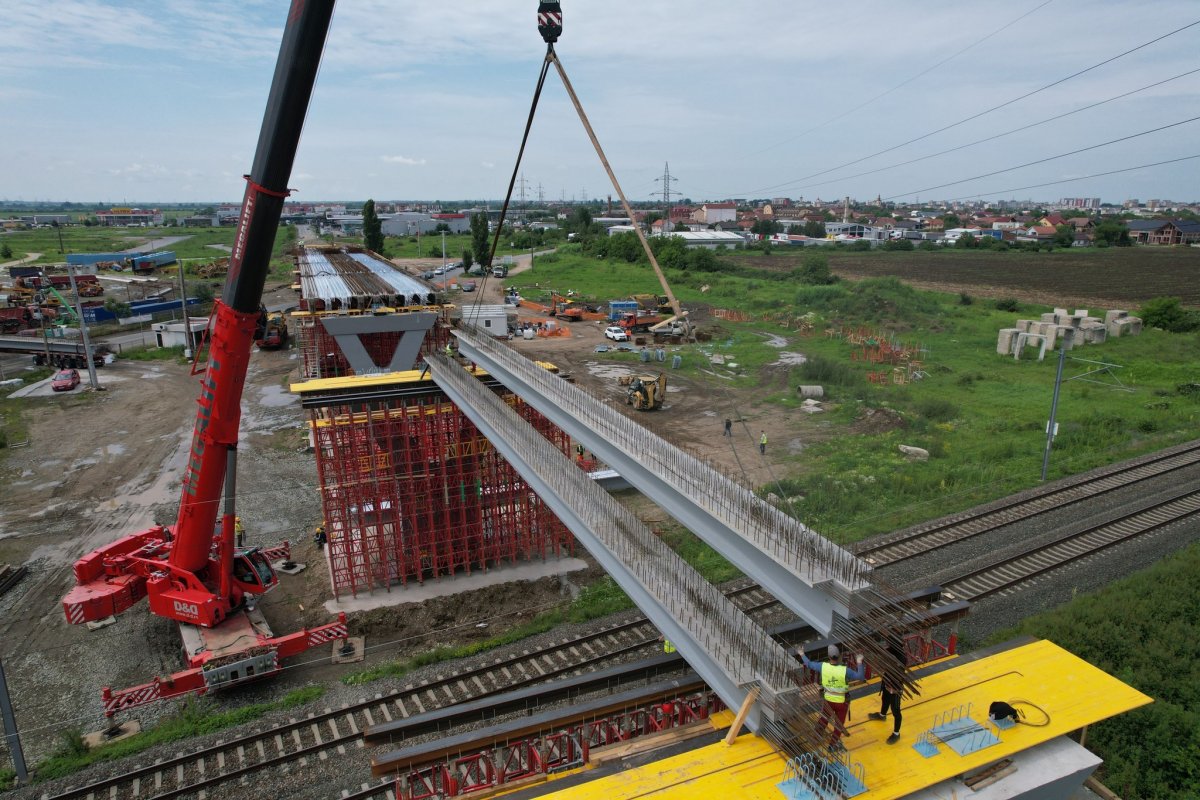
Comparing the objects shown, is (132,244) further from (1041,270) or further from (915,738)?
(915,738)

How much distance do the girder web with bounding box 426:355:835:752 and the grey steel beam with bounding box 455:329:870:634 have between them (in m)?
0.74

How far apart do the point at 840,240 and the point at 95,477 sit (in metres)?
131

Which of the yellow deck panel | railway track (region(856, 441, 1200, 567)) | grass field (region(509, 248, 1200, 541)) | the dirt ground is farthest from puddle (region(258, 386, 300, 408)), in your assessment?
the yellow deck panel

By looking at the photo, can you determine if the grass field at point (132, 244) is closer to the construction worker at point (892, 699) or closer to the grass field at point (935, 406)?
the grass field at point (935, 406)

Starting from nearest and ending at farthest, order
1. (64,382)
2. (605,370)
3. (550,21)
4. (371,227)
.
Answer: (550,21)
(64,382)
(605,370)
(371,227)

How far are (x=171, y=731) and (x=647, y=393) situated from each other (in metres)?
24.0

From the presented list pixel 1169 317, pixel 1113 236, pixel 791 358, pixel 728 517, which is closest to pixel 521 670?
pixel 728 517

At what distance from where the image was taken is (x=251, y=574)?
53.6ft

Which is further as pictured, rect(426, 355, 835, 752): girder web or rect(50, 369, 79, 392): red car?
rect(50, 369, 79, 392): red car

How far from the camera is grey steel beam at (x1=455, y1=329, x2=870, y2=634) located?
7.48 m

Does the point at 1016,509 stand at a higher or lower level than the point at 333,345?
lower

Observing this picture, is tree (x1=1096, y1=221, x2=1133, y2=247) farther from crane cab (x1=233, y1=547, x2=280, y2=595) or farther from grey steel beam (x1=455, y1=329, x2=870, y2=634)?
crane cab (x1=233, y1=547, x2=280, y2=595)

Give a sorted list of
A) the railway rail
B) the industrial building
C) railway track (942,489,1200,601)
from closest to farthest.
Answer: the railway rail, railway track (942,489,1200,601), the industrial building

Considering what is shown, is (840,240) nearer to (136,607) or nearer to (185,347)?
(185,347)
